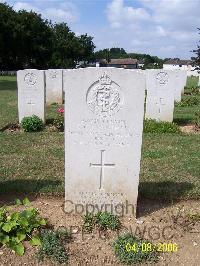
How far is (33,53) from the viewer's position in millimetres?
53438

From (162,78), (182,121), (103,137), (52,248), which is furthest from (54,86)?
(52,248)

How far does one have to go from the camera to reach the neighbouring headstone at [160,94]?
1138cm

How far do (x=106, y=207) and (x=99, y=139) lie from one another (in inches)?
35.9

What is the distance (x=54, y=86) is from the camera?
1720 cm

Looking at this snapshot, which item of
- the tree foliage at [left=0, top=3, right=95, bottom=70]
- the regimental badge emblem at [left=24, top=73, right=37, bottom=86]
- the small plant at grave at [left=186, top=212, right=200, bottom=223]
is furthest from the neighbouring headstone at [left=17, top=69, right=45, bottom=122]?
the tree foliage at [left=0, top=3, right=95, bottom=70]

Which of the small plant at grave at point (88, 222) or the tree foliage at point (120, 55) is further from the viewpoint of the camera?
the tree foliage at point (120, 55)

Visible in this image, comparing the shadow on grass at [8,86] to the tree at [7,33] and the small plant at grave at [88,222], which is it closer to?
the tree at [7,33]

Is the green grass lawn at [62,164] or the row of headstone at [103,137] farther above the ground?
the row of headstone at [103,137]

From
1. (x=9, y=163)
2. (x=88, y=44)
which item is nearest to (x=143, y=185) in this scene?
(x=9, y=163)

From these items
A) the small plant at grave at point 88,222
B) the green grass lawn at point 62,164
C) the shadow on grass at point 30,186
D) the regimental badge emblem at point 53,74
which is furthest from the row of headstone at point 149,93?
the small plant at grave at point 88,222

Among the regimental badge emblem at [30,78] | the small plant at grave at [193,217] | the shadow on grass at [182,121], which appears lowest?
the shadow on grass at [182,121]

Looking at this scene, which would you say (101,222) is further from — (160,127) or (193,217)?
(160,127)

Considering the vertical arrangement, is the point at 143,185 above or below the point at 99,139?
below

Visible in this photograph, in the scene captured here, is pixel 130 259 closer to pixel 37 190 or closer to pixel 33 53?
pixel 37 190
